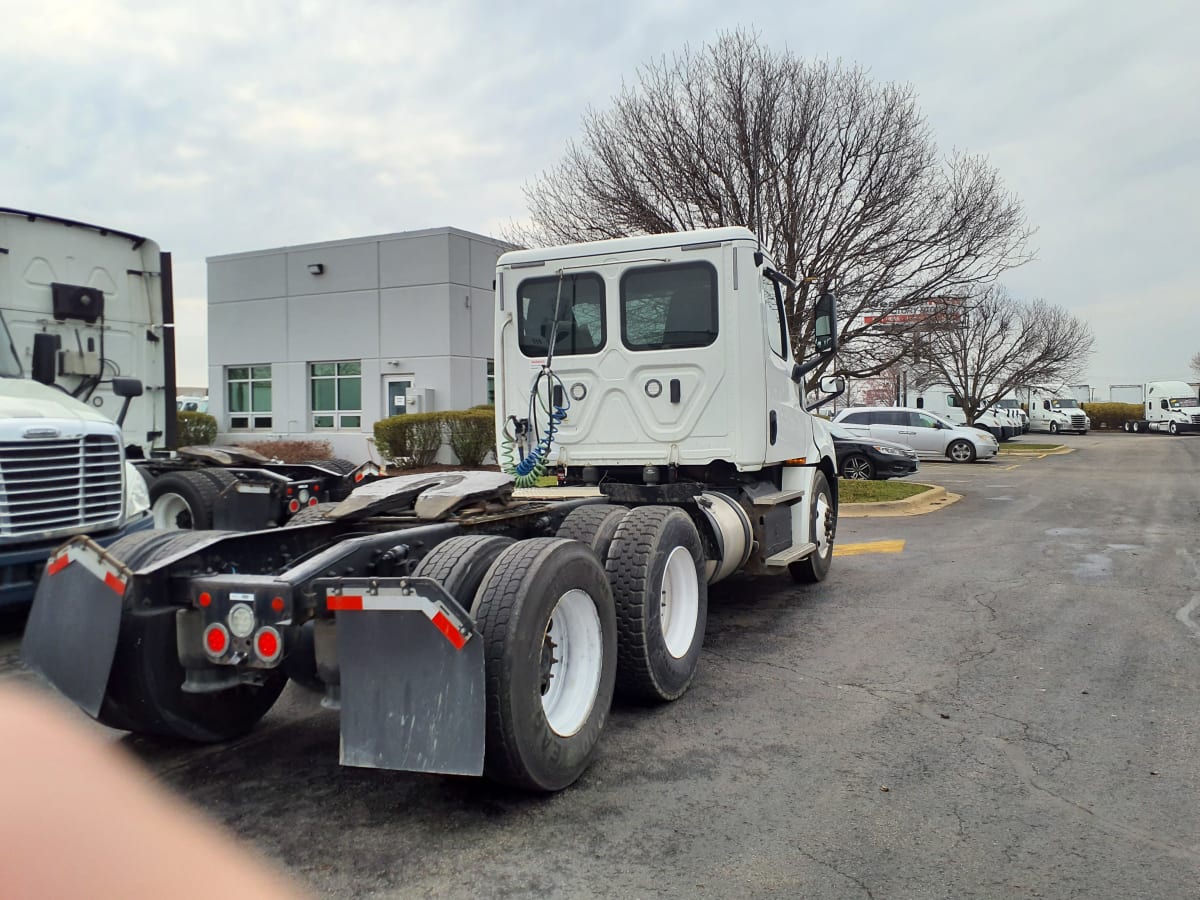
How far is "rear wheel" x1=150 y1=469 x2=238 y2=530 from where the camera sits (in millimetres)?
8547

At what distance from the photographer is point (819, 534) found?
837cm

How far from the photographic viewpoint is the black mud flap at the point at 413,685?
132 inches

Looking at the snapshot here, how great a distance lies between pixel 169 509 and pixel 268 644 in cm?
606

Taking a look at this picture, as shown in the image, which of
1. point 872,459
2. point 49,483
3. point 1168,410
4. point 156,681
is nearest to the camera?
point 156,681

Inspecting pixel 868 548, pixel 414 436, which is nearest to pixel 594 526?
pixel 868 548

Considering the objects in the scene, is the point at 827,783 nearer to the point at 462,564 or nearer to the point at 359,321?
the point at 462,564

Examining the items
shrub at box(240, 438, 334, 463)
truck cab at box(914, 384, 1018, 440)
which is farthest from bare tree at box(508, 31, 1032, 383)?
truck cab at box(914, 384, 1018, 440)

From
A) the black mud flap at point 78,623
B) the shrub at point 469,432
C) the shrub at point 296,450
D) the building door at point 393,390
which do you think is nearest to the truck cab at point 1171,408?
the building door at point 393,390

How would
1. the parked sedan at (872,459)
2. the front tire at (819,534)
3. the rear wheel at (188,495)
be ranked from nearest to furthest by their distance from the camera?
the front tire at (819,534) → the rear wheel at (188,495) → the parked sedan at (872,459)

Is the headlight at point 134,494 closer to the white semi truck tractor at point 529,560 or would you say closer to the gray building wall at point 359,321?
the white semi truck tractor at point 529,560

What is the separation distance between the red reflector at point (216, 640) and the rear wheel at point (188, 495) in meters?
5.24

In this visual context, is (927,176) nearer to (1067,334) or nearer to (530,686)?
(530,686)

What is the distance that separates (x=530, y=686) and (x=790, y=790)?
4.09ft

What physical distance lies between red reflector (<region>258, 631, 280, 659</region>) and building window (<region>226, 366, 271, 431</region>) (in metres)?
28.6
